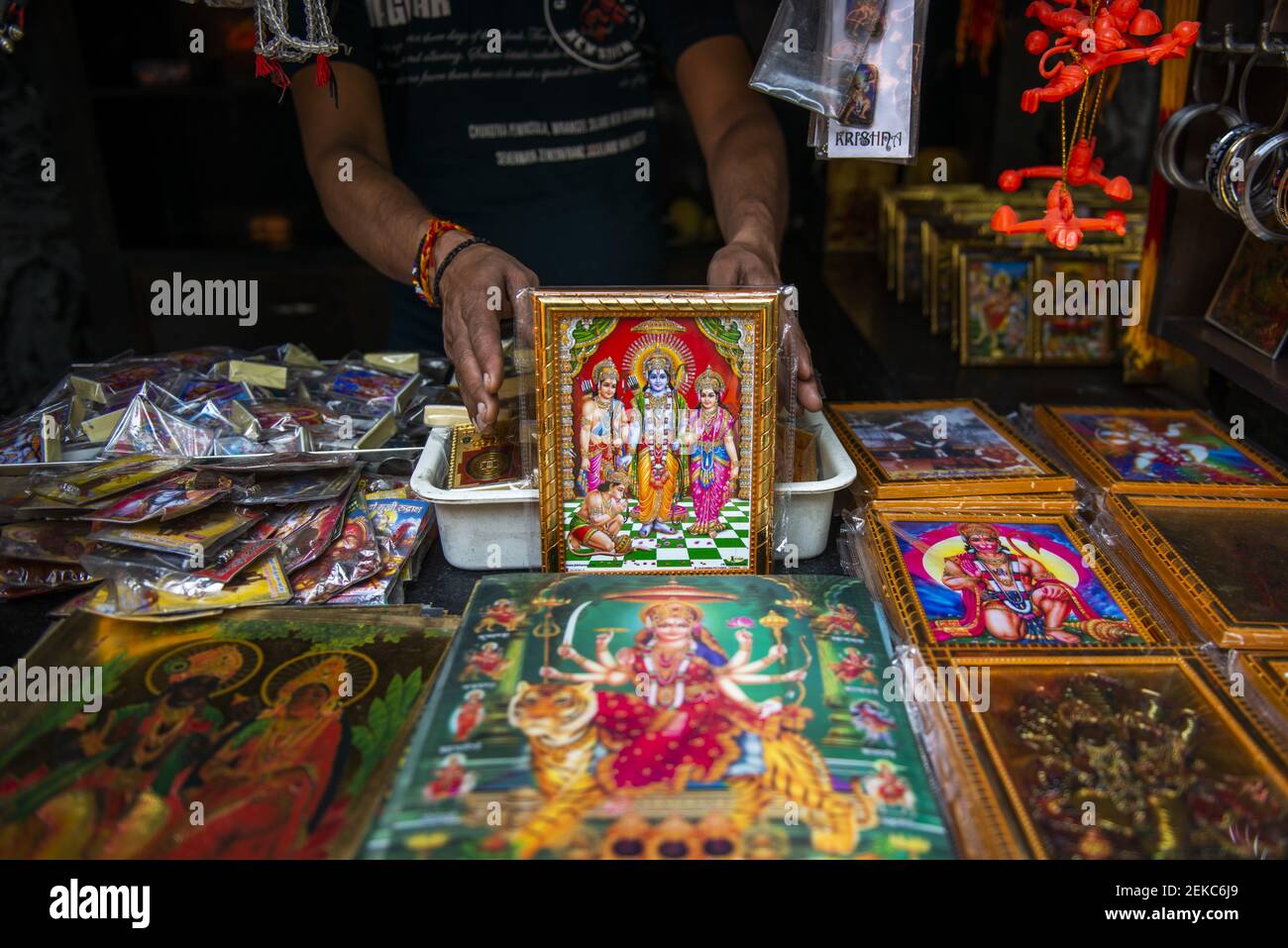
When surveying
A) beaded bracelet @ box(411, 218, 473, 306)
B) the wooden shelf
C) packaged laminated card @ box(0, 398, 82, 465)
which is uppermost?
beaded bracelet @ box(411, 218, 473, 306)

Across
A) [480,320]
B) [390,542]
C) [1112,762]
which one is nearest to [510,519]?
[390,542]

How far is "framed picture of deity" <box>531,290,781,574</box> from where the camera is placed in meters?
1.25

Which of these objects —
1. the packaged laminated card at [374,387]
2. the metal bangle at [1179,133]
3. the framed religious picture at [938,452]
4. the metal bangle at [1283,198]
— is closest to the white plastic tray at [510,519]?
the framed religious picture at [938,452]

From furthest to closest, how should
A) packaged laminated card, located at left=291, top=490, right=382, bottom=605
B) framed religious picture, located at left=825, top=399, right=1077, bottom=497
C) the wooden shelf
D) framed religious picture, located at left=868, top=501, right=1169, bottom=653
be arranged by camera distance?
the wooden shelf → framed religious picture, located at left=825, top=399, right=1077, bottom=497 → packaged laminated card, located at left=291, top=490, right=382, bottom=605 → framed religious picture, located at left=868, top=501, right=1169, bottom=653

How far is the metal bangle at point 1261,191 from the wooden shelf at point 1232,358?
0.25 m

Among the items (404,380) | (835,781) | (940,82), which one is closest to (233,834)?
(835,781)

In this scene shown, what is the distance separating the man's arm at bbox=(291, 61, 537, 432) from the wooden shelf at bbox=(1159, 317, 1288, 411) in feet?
4.16

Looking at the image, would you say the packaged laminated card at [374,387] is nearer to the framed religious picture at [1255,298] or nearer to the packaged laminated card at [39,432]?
the packaged laminated card at [39,432]

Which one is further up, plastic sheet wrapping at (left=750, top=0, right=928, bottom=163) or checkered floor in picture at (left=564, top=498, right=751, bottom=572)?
plastic sheet wrapping at (left=750, top=0, right=928, bottom=163)

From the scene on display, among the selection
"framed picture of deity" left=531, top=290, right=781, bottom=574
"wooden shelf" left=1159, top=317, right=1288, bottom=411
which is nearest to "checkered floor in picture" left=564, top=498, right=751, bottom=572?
"framed picture of deity" left=531, top=290, right=781, bottom=574

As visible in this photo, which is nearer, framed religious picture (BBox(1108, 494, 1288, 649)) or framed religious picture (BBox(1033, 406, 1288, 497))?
framed religious picture (BBox(1108, 494, 1288, 649))

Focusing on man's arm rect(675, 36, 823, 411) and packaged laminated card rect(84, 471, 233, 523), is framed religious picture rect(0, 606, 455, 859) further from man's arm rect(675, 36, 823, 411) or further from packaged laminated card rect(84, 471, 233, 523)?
man's arm rect(675, 36, 823, 411)

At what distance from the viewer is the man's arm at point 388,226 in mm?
1336

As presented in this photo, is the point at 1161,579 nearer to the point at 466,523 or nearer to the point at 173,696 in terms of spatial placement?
the point at 466,523
